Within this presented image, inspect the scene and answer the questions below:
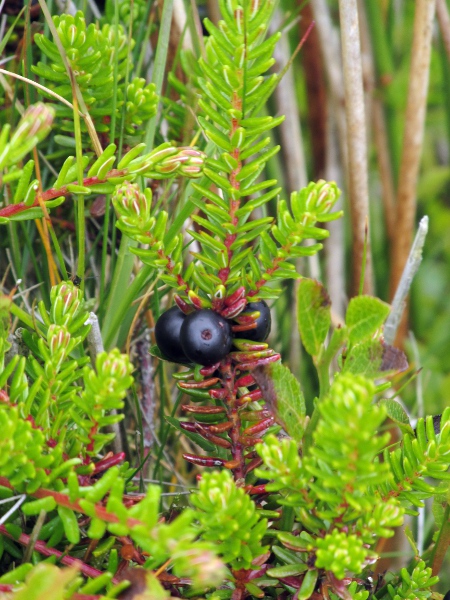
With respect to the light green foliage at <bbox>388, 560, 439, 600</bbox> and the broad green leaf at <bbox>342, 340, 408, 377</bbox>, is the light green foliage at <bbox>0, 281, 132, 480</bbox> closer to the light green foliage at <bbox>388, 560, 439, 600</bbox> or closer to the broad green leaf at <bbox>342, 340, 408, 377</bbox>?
the broad green leaf at <bbox>342, 340, 408, 377</bbox>

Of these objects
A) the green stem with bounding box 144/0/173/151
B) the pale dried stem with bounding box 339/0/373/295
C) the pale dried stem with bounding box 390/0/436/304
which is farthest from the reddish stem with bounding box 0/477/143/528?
the pale dried stem with bounding box 390/0/436/304

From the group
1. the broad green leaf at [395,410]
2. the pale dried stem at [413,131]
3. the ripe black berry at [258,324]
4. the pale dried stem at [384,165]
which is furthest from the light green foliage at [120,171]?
the pale dried stem at [384,165]

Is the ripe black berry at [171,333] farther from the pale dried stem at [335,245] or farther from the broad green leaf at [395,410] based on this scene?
the pale dried stem at [335,245]

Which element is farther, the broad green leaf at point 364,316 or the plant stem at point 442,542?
the plant stem at point 442,542

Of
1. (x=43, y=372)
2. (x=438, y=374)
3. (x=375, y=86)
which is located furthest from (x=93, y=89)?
(x=438, y=374)

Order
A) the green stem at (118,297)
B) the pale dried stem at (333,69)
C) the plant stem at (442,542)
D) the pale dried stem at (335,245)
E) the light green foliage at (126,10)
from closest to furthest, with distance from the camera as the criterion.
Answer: the plant stem at (442,542) < the green stem at (118,297) < the light green foliage at (126,10) < the pale dried stem at (333,69) < the pale dried stem at (335,245)

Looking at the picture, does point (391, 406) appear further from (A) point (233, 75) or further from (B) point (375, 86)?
(B) point (375, 86)

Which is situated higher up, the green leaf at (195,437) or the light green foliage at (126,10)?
the light green foliage at (126,10)

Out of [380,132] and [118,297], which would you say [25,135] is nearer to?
[118,297]
